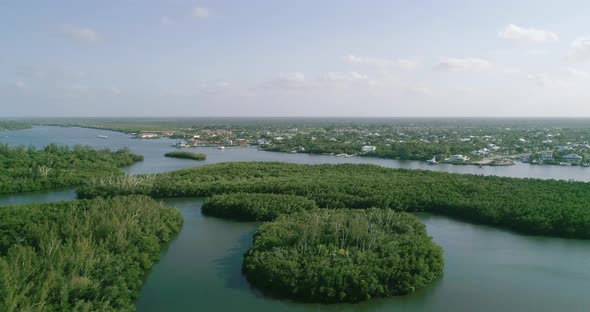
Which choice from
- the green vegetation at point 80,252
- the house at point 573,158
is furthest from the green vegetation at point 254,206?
the house at point 573,158

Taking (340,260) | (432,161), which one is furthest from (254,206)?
(432,161)

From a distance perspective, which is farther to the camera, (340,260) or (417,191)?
(417,191)

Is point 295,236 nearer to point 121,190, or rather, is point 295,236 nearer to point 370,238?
point 370,238

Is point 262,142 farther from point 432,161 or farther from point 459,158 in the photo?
point 459,158

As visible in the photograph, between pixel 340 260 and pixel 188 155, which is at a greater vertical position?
pixel 188 155

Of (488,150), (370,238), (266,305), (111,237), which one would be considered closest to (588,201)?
(370,238)

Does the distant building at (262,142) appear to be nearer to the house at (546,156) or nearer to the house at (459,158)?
the house at (459,158)

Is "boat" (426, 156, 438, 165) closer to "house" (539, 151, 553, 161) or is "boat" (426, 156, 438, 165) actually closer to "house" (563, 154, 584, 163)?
"house" (539, 151, 553, 161)
